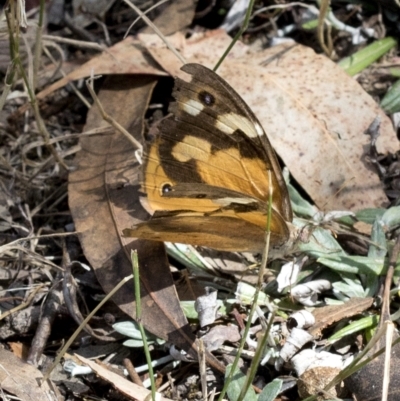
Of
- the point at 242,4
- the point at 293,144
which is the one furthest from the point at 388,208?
the point at 242,4

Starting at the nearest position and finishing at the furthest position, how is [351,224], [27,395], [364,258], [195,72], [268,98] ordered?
1. [27,395]
2. [195,72]
3. [364,258]
4. [351,224]
5. [268,98]

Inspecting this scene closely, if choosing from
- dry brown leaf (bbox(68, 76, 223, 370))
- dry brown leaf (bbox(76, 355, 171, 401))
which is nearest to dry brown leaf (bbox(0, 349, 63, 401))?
dry brown leaf (bbox(76, 355, 171, 401))

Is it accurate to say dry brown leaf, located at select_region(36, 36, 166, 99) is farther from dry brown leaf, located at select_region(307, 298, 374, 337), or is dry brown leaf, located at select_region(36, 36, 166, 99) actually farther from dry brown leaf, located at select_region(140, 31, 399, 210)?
dry brown leaf, located at select_region(307, 298, 374, 337)

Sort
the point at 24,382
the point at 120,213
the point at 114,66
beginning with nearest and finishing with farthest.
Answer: the point at 24,382 < the point at 120,213 < the point at 114,66

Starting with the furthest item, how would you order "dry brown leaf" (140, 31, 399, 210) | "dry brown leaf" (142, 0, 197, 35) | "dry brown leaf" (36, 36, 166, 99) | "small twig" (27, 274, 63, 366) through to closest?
"dry brown leaf" (142, 0, 197, 35) < "dry brown leaf" (36, 36, 166, 99) < "dry brown leaf" (140, 31, 399, 210) < "small twig" (27, 274, 63, 366)

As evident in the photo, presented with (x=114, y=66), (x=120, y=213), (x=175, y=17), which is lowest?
(x=120, y=213)

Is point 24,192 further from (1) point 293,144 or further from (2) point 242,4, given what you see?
(2) point 242,4

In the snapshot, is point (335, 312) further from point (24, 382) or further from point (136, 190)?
point (24, 382)

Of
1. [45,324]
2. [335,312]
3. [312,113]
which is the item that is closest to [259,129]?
[312,113]
